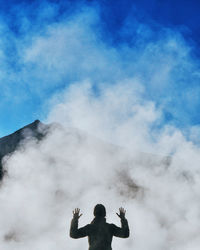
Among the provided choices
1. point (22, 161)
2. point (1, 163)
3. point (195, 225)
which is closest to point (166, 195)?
point (195, 225)

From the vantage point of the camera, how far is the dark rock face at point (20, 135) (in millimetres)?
18609

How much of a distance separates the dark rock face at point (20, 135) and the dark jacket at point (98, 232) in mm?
14416

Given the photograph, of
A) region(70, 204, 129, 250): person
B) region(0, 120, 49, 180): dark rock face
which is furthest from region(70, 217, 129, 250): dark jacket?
region(0, 120, 49, 180): dark rock face

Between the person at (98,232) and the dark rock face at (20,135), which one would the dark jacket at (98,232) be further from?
the dark rock face at (20,135)

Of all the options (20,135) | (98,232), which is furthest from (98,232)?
(20,135)

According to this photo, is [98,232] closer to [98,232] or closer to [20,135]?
[98,232]

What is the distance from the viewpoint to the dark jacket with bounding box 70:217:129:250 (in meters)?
3.61

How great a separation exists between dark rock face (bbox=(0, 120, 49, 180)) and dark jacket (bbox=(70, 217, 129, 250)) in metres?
14.4

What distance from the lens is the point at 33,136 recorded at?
2014cm

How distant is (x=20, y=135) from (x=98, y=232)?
17.2 metres

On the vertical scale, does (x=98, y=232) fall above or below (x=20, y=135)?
below

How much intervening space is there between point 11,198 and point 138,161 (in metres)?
10.0

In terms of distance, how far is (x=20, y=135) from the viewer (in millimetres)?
19797

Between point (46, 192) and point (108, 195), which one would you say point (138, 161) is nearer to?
point (108, 195)
